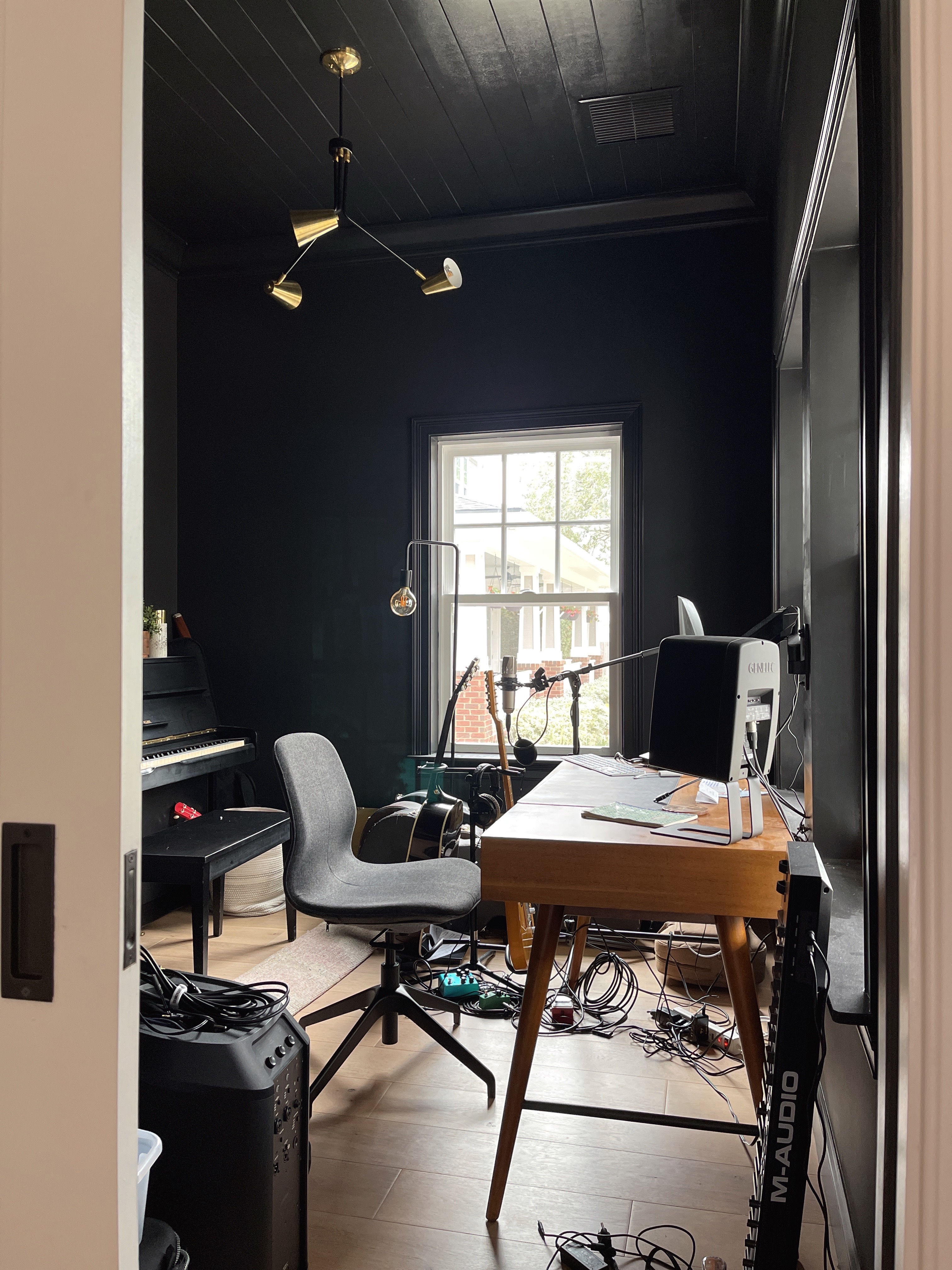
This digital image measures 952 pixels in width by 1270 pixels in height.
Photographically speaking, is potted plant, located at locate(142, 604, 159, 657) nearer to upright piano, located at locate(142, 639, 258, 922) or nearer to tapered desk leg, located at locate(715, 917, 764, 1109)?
upright piano, located at locate(142, 639, 258, 922)

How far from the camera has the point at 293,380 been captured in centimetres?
470

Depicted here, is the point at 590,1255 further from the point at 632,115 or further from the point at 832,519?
the point at 632,115

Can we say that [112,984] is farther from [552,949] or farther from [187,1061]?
[552,949]

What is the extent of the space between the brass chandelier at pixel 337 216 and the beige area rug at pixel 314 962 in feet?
7.80

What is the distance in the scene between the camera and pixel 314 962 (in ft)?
11.6

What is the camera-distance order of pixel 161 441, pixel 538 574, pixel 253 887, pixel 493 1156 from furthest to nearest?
pixel 161 441
pixel 538 574
pixel 253 887
pixel 493 1156

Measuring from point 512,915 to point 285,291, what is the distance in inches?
101

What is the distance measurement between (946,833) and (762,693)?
1376mm

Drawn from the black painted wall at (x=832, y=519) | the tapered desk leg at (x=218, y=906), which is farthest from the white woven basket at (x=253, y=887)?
the black painted wall at (x=832, y=519)

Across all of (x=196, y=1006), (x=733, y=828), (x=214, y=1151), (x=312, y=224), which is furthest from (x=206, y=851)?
(x=312, y=224)

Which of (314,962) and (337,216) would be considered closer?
(337,216)

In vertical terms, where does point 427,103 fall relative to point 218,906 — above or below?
above


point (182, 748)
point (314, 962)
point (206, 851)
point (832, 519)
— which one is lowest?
point (314, 962)

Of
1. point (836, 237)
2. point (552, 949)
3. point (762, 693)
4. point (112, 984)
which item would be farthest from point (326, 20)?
point (112, 984)
